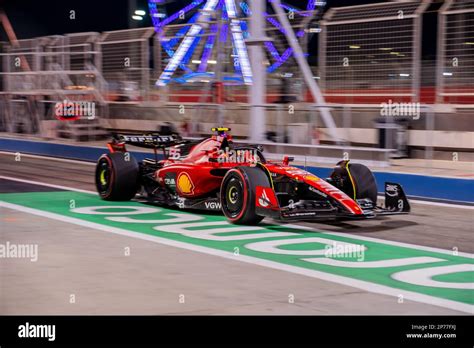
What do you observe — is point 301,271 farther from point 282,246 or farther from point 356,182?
point 356,182

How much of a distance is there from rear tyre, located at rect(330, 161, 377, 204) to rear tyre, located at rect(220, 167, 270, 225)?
4.31ft

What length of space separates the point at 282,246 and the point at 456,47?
29.6 ft

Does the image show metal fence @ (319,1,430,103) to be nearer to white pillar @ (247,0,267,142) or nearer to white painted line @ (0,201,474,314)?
white pillar @ (247,0,267,142)

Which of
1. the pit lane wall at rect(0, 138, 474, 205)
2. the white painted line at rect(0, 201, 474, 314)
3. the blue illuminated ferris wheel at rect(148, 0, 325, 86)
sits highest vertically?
the blue illuminated ferris wheel at rect(148, 0, 325, 86)

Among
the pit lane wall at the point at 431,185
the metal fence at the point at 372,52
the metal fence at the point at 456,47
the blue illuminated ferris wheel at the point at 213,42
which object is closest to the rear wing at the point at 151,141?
the pit lane wall at the point at 431,185

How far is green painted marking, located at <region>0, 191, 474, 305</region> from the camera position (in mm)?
6820

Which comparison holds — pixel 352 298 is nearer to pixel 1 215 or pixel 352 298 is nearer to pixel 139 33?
pixel 1 215

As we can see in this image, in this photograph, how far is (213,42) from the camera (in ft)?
68.2

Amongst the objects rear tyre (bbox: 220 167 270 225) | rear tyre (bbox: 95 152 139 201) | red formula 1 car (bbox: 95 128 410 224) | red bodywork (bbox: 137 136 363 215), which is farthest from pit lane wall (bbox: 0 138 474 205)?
rear tyre (bbox: 220 167 270 225)

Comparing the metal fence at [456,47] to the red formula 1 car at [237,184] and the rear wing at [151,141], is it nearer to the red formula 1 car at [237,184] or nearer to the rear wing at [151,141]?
the red formula 1 car at [237,184]

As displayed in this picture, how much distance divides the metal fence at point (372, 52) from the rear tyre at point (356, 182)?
631cm

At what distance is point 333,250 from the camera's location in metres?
8.13
